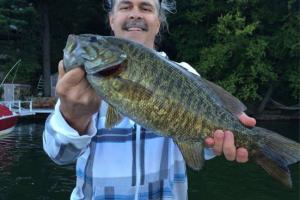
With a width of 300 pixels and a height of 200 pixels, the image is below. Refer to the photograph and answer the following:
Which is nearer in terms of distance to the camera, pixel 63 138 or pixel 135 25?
pixel 63 138

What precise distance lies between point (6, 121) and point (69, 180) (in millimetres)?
7376

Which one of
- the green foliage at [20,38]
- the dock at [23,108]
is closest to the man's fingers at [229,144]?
the dock at [23,108]

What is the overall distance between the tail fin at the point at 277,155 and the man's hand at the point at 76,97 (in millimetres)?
790

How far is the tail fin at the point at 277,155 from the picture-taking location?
235 cm

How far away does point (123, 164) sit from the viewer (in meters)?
2.69

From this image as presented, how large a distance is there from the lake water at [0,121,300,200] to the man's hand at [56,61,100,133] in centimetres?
→ 852

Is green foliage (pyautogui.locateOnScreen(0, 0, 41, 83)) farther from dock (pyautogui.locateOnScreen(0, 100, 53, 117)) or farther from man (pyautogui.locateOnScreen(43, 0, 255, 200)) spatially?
man (pyautogui.locateOnScreen(43, 0, 255, 200))

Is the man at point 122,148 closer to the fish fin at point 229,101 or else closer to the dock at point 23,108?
the fish fin at point 229,101

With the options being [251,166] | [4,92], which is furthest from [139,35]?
[4,92]

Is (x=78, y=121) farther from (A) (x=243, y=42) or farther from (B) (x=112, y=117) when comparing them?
(A) (x=243, y=42)

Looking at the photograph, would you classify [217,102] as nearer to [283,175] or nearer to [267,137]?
[267,137]

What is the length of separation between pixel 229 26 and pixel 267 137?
25808 mm

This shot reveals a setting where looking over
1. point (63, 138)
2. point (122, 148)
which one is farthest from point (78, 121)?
point (122, 148)

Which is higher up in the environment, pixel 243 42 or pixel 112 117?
pixel 243 42
